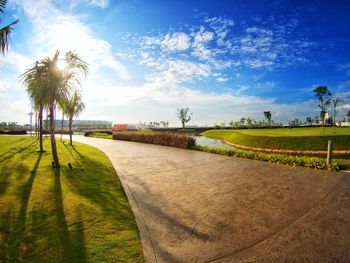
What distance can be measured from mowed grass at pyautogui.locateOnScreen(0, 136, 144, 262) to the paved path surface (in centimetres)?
45

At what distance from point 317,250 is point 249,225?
1260 millimetres

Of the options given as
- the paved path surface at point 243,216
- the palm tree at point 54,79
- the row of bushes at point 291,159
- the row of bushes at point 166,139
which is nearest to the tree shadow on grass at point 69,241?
the paved path surface at point 243,216

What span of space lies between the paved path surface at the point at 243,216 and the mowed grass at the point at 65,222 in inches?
17.8

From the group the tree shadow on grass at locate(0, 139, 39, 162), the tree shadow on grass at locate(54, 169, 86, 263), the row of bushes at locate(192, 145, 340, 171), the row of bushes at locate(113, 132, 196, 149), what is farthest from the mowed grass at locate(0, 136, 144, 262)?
the row of bushes at locate(113, 132, 196, 149)

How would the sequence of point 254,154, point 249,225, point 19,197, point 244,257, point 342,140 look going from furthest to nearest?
point 342,140
point 254,154
point 19,197
point 249,225
point 244,257

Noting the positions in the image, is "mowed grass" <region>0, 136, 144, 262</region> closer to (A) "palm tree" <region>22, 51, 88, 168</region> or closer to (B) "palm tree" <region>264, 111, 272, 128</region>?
(A) "palm tree" <region>22, 51, 88, 168</region>

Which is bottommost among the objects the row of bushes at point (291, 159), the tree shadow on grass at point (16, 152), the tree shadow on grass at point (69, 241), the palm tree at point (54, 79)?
the tree shadow on grass at point (69, 241)

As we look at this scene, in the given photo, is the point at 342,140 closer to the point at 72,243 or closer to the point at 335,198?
the point at 335,198

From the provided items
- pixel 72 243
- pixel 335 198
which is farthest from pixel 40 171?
pixel 335 198

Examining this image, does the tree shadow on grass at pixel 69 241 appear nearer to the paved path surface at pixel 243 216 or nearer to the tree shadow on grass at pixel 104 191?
the tree shadow on grass at pixel 104 191

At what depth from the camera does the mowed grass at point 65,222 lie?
3.50 metres

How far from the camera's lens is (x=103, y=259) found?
3.36 m

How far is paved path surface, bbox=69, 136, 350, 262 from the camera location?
364 centimetres

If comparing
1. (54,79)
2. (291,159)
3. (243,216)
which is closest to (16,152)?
(54,79)
